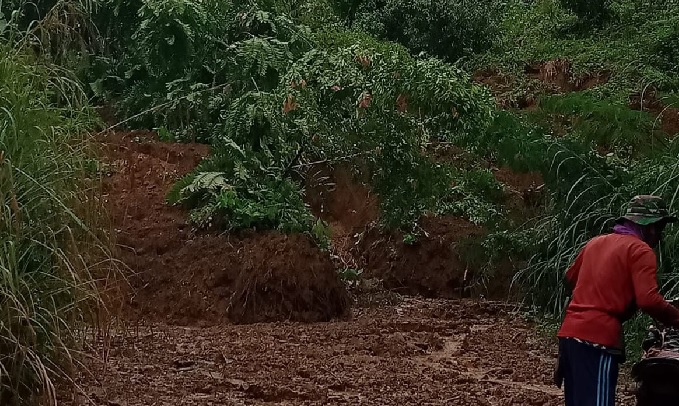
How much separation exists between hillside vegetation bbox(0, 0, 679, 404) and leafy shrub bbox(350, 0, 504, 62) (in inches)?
1.5

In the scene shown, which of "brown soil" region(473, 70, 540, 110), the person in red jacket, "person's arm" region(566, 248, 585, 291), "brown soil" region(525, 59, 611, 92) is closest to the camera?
the person in red jacket

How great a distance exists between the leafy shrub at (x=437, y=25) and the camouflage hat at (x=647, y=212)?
13397 mm

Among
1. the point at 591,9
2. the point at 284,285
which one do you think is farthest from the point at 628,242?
the point at 591,9

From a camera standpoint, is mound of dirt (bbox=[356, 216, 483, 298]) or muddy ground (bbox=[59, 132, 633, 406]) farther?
mound of dirt (bbox=[356, 216, 483, 298])

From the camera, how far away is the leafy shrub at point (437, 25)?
17.6m

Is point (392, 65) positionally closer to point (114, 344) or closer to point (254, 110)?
point (254, 110)

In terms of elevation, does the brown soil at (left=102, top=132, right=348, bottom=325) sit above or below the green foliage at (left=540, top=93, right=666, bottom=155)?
below

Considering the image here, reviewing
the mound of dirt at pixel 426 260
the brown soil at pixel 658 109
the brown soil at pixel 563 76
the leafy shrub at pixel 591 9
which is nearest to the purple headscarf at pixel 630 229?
the mound of dirt at pixel 426 260

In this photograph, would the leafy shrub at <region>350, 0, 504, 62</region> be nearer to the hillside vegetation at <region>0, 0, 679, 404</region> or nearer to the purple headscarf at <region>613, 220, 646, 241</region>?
the hillside vegetation at <region>0, 0, 679, 404</region>

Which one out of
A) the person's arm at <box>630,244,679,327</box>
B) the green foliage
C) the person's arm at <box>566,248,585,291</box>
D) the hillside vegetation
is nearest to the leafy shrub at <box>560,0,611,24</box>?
the hillside vegetation

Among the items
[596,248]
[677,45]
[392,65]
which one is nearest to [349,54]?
[392,65]

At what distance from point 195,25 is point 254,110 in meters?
3.69

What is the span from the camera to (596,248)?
14.8 feet

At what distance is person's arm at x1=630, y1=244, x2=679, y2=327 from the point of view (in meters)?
4.14
